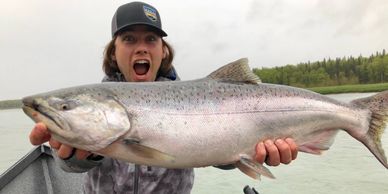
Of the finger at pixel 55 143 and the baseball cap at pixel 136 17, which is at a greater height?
the baseball cap at pixel 136 17

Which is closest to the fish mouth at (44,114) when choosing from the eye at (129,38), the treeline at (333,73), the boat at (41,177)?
the eye at (129,38)

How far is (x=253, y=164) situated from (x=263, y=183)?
10904 mm

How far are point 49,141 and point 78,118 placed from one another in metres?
0.36

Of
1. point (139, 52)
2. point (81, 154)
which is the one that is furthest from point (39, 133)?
point (139, 52)

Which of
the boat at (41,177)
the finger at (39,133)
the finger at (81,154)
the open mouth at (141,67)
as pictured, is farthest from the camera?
the boat at (41,177)

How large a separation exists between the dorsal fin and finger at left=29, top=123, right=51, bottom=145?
4.56 feet

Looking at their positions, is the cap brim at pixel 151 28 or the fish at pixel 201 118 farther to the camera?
the cap brim at pixel 151 28

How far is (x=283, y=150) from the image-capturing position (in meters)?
3.45

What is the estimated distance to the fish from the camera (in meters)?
2.95

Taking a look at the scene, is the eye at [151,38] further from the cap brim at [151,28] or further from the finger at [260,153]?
the finger at [260,153]

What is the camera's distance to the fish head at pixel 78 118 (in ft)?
9.50

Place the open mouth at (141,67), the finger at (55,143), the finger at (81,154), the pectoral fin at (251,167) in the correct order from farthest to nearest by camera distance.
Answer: the open mouth at (141,67) → the pectoral fin at (251,167) → the finger at (81,154) → the finger at (55,143)

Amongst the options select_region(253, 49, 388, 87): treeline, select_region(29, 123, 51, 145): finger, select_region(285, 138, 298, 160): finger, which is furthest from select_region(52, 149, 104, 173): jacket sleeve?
select_region(253, 49, 388, 87): treeline

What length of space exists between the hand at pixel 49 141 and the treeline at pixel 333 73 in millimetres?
64176
